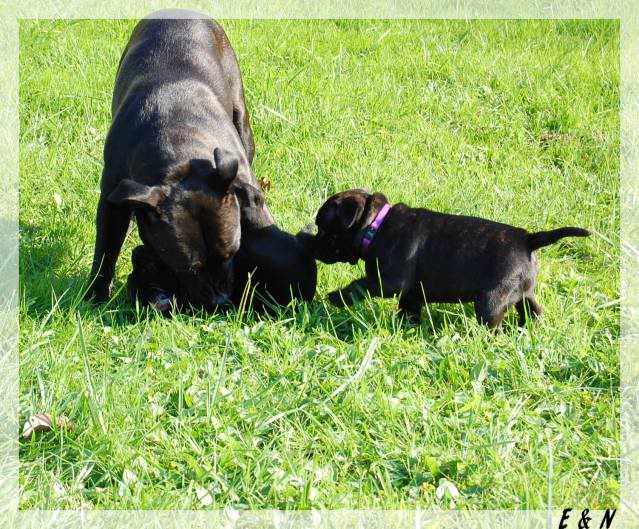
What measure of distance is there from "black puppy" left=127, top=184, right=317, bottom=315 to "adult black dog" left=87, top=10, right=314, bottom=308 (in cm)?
4

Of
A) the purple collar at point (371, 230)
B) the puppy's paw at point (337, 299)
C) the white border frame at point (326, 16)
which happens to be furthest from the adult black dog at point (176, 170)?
the white border frame at point (326, 16)

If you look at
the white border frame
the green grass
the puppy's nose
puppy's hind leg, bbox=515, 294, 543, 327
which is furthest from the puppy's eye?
puppy's hind leg, bbox=515, 294, 543, 327

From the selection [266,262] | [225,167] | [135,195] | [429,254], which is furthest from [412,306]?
[135,195]

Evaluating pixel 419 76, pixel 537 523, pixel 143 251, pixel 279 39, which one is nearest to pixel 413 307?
pixel 143 251

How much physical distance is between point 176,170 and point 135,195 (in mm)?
391

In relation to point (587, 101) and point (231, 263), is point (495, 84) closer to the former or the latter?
point (587, 101)

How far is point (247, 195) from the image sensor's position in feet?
17.1

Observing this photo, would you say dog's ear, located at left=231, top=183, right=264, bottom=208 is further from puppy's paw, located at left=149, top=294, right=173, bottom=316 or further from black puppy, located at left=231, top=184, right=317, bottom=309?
puppy's paw, located at left=149, top=294, right=173, bottom=316

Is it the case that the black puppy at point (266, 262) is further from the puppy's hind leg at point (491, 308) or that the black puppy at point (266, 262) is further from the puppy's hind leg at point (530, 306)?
the puppy's hind leg at point (530, 306)

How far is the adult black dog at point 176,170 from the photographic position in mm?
4867

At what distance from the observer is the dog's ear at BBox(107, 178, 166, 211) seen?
4.64 meters

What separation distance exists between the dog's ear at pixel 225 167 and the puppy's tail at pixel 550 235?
1751mm

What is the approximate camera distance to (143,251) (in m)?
5.32

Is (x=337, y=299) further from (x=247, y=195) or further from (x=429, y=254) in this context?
(x=247, y=195)
